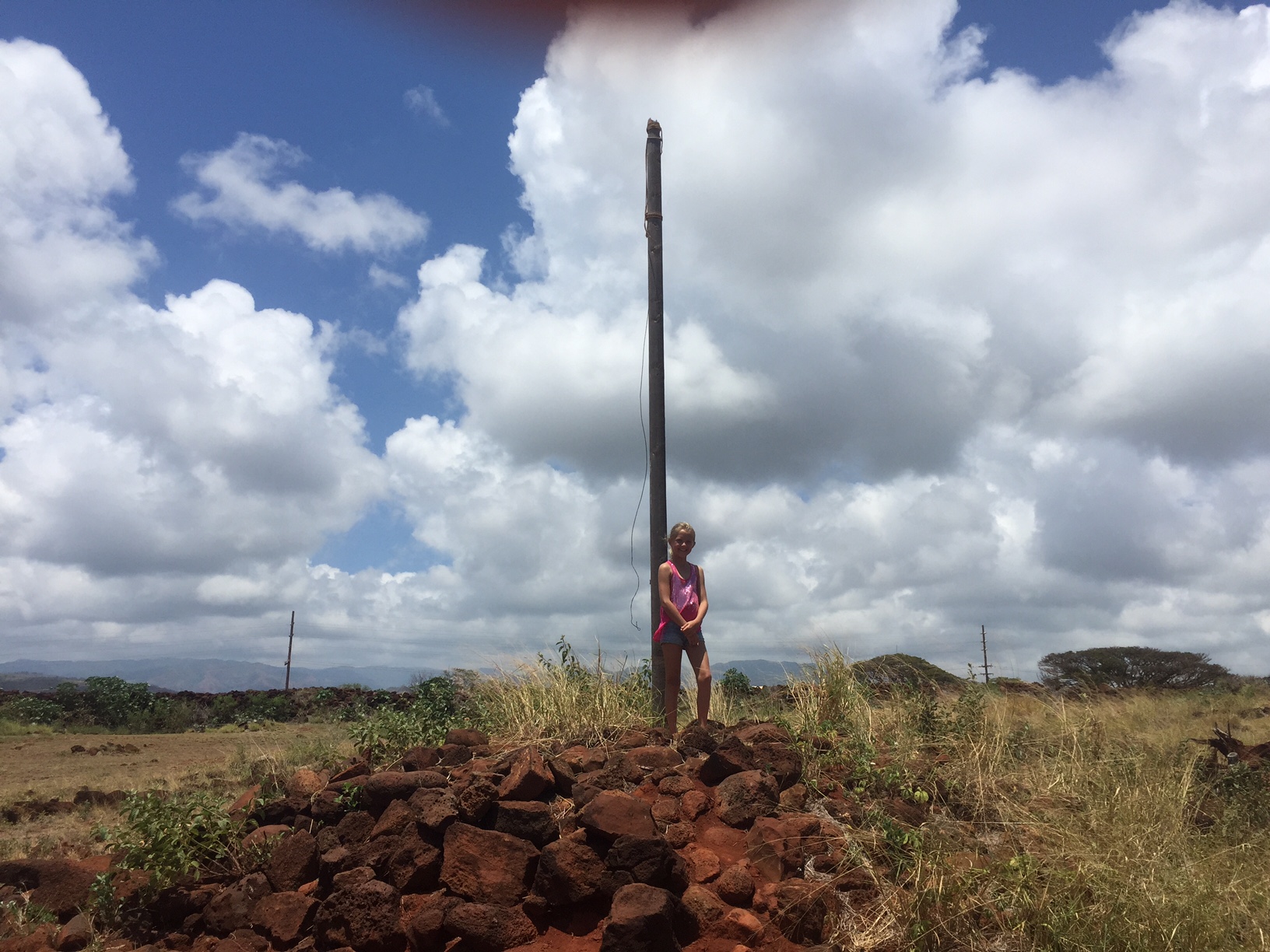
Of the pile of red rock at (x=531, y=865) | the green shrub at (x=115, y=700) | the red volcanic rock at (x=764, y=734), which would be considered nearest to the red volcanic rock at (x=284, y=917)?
the pile of red rock at (x=531, y=865)

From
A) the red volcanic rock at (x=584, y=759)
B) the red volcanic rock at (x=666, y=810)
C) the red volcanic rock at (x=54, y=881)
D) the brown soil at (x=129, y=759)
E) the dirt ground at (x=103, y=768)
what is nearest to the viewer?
the red volcanic rock at (x=666, y=810)

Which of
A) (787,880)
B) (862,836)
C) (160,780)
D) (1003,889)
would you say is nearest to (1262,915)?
(1003,889)

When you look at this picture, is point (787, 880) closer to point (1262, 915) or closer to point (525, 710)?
point (1262, 915)

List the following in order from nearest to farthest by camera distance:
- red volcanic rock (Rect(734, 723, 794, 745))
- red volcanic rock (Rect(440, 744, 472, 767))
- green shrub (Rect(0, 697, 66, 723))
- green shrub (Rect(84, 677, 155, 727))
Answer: red volcanic rock (Rect(440, 744, 472, 767)) < red volcanic rock (Rect(734, 723, 794, 745)) < green shrub (Rect(0, 697, 66, 723)) < green shrub (Rect(84, 677, 155, 727))

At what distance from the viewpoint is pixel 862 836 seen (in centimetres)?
555

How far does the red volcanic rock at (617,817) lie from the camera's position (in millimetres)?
5461

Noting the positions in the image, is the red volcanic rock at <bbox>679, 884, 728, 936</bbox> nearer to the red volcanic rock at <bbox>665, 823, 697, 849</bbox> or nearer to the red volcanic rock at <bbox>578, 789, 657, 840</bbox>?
the red volcanic rock at <bbox>578, 789, 657, 840</bbox>

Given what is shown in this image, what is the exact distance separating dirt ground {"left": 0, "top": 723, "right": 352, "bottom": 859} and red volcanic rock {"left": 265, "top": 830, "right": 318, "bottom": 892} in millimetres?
2568

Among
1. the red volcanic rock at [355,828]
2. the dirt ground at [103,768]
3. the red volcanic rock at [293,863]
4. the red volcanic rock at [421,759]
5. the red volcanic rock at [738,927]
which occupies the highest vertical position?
the red volcanic rock at [421,759]

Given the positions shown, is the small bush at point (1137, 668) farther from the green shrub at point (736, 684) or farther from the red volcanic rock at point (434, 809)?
the red volcanic rock at point (434, 809)

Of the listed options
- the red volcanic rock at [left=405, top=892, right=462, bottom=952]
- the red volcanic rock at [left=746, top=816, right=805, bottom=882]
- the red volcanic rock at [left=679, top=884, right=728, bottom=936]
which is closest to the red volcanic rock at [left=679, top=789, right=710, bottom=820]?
the red volcanic rock at [left=746, top=816, right=805, bottom=882]

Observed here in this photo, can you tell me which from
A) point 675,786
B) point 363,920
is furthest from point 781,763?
point 363,920

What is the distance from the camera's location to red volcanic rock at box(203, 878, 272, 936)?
5.93 m

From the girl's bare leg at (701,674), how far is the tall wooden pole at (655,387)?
2.03 ft
